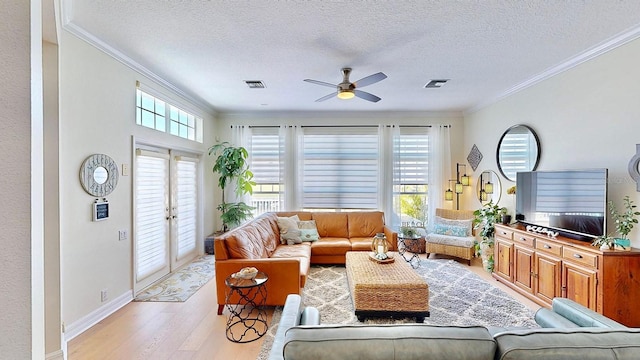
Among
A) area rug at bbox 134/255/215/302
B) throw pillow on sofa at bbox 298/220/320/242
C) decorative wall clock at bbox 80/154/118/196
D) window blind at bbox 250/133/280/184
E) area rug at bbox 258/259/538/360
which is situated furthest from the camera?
window blind at bbox 250/133/280/184

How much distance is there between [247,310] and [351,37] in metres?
3.18

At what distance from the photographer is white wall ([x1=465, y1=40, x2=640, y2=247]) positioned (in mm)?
2770

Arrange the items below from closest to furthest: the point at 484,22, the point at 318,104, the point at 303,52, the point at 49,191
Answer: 1. the point at 49,191
2. the point at 484,22
3. the point at 303,52
4. the point at 318,104

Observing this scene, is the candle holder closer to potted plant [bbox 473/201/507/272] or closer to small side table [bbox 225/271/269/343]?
small side table [bbox 225/271/269/343]

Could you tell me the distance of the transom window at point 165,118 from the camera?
3.78 m

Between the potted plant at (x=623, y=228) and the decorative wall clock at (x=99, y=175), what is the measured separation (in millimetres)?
5100

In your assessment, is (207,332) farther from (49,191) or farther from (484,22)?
(484,22)

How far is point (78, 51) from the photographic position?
2732 millimetres

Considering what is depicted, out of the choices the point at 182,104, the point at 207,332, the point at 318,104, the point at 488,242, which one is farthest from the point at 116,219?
A: the point at 488,242

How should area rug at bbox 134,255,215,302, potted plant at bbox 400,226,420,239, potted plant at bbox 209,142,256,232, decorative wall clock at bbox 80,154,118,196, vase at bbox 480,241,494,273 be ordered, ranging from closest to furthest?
1. decorative wall clock at bbox 80,154,118,196
2. area rug at bbox 134,255,215,302
3. vase at bbox 480,241,494,273
4. potted plant at bbox 400,226,420,239
5. potted plant at bbox 209,142,256,232

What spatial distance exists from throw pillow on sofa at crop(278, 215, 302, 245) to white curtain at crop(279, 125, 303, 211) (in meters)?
0.97

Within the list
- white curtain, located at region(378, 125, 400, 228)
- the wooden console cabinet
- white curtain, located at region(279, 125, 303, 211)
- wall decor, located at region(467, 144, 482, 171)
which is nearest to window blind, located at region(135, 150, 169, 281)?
white curtain, located at region(279, 125, 303, 211)

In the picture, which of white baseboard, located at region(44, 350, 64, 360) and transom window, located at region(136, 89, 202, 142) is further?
transom window, located at region(136, 89, 202, 142)

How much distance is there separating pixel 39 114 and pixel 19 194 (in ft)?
0.93
